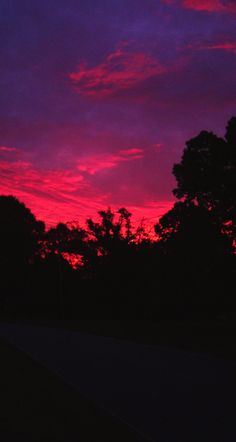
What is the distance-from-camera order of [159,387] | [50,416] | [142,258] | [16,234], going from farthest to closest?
[16,234] → [142,258] → [159,387] → [50,416]

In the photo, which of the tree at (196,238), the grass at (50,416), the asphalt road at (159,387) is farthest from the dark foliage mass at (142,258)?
the grass at (50,416)

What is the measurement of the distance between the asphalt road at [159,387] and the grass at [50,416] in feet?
1.01

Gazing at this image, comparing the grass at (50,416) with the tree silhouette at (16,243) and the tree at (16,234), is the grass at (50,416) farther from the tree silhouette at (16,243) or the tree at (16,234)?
the tree at (16,234)

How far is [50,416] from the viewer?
9.23 m

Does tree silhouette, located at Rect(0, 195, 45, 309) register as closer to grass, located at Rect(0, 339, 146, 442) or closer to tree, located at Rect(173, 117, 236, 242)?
tree, located at Rect(173, 117, 236, 242)

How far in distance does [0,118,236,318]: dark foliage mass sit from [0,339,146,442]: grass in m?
34.7

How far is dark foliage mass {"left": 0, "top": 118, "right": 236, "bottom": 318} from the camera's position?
47688 millimetres

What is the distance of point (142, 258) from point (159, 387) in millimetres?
59392

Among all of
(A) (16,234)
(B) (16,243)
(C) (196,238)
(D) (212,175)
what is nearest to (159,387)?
(C) (196,238)

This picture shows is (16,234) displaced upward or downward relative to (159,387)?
upward

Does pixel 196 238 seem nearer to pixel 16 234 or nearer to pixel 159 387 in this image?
pixel 159 387

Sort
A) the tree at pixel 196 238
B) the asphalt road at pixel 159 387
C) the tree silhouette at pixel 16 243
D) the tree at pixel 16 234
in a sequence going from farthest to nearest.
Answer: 1. the tree at pixel 16 234
2. the tree silhouette at pixel 16 243
3. the tree at pixel 196 238
4. the asphalt road at pixel 159 387

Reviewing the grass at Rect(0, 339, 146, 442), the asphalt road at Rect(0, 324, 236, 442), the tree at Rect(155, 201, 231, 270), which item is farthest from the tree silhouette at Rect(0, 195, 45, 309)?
the grass at Rect(0, 339, 146, 442)

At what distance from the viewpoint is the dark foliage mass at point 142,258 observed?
4769 centimetres
